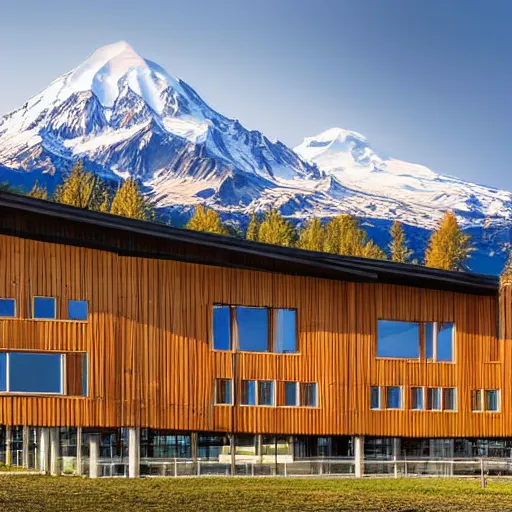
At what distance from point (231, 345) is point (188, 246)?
12.0 ft

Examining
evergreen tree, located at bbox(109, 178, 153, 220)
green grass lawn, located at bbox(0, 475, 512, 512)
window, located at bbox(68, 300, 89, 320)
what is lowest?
green grass lawn, located at bbox(0, 475, 512, 512)

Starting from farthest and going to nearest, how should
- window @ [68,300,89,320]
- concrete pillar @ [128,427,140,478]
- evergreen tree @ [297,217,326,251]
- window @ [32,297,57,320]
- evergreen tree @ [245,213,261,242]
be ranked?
evergreen tree @ [245,213,261,242] → evergreen tree @ [297,217,326,251] → concrete pillar @ [128,427,140,478] → window @ [68,300,89,320] → window @ [32,297,57,320]

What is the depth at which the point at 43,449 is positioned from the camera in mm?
50969

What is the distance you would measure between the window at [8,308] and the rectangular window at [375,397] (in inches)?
510

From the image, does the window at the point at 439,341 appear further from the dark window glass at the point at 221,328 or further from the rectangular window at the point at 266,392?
the dark window glass at the point at 221,328

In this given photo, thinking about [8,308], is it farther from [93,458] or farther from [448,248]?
[448,248]

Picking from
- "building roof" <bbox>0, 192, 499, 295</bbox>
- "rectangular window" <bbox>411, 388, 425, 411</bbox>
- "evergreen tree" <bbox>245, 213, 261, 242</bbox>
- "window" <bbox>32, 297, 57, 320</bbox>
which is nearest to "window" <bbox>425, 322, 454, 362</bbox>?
"rectangular window" <bbox>411, 388, 425, 411</bbox>

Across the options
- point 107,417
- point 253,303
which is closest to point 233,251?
point 253,303

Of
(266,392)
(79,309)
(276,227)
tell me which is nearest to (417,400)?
(266,392)

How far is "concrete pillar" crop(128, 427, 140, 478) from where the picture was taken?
46438 mm

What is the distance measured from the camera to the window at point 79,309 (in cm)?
4594

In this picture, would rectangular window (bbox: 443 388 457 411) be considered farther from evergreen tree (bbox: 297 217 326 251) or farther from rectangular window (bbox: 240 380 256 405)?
evergreen tree (bbox: 297 217 326 251)

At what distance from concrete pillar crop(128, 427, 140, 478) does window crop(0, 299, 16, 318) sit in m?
5.49

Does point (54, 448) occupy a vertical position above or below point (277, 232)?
below
